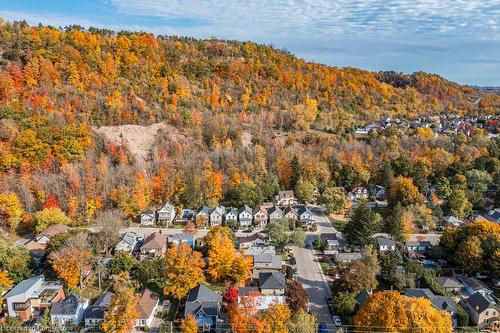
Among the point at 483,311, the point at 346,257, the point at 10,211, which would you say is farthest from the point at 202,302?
the point at 10,211

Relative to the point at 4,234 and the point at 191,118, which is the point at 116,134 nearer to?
the point at 191,118

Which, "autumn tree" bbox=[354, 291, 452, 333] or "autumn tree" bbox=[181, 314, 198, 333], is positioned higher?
"autumn tree" bbox=[354, 291, 452, 333]

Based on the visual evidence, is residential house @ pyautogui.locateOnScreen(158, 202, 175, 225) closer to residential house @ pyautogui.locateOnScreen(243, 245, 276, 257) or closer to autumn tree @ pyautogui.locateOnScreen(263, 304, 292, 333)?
residential house @ pyautogui.locateOnScreen(243, 245, 276, 257)

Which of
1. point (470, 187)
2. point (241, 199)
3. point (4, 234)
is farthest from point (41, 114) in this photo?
point (470, 187)

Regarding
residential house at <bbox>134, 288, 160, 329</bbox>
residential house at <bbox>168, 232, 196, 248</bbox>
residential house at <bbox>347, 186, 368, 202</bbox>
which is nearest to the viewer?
residential house at <bbox>134, 288, 160, 329</bbox>

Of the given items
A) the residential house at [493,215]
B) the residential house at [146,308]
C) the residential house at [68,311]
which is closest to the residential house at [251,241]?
the residential house at [146,308]

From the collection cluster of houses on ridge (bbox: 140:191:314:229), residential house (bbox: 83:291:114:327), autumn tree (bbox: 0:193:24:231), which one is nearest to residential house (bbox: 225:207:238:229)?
cluster of houses on ridge (bbox: 140:191:314:229)

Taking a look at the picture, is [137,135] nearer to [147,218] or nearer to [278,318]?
[147,218]

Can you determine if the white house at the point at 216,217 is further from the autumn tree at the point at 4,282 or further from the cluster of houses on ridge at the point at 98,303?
the autumn tree at the point at 4,282
